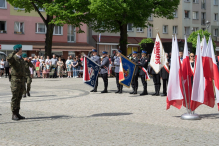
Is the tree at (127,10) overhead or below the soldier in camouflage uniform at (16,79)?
overhead

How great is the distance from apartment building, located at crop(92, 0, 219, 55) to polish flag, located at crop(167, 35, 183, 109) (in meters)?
46.1

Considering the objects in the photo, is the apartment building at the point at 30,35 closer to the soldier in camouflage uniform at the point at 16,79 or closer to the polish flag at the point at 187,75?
the soldier in camouflage uniform at the point at 16,79

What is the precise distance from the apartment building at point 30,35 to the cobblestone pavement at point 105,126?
36801 millimetres

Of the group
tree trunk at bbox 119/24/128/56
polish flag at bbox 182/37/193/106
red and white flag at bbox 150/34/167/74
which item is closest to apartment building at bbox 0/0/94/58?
tree trunk at bbox 119/24/128/56

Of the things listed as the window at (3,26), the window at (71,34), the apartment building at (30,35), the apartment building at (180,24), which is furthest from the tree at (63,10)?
the apartment building at (180,24)

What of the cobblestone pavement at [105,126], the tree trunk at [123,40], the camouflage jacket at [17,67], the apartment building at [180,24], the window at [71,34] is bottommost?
the cobblestone pavement at [105,126]

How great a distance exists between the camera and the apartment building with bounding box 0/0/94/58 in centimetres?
4816

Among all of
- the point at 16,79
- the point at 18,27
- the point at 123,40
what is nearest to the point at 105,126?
the point at 16,79

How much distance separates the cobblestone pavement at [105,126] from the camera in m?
6.91

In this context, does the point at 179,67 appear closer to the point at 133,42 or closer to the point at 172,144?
the point at 172,144

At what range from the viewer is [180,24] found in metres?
64.6

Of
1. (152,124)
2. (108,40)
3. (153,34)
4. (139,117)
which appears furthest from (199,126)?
(153,34)

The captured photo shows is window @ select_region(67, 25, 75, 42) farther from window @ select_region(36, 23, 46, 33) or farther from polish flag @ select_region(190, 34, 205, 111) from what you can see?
polish flag @ select_region(190, 34, 205, 111)

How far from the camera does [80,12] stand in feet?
110
